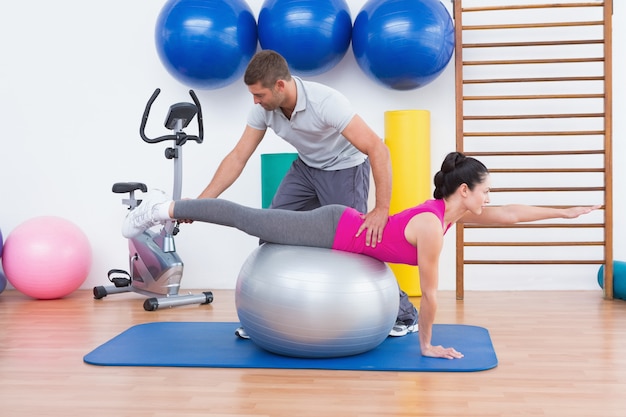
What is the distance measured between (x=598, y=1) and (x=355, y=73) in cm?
153

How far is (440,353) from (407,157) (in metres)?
1.66

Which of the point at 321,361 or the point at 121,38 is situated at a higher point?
the point at 121,38

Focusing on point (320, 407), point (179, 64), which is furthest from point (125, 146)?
point (320, 407)

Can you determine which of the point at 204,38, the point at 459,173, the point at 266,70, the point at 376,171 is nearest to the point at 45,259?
the point at 204,38

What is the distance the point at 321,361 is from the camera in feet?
9.29

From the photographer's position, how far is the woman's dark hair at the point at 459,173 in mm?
2770

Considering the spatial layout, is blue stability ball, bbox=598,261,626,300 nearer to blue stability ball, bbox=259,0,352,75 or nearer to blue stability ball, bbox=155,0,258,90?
blue stability ball, bbox=259,0,352,75

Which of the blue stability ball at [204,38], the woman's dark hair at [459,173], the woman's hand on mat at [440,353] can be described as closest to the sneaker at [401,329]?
the woman's hand on mat at [440,353]

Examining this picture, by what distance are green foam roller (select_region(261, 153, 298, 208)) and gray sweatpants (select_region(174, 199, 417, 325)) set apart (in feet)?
4.51

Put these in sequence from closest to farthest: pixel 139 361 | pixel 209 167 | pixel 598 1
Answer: pixel 139 361 < pixel 598 1 < pixel 209 167

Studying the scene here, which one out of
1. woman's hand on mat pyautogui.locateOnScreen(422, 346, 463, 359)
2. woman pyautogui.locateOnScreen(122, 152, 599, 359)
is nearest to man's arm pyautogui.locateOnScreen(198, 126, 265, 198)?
woman pyautogui.locateOnScreen(122, 152, 599, 359)

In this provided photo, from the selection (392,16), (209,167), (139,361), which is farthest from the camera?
(209,167)

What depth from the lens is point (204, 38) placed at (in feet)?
13.2

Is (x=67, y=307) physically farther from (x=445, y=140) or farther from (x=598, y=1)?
(x=598, y=1)
